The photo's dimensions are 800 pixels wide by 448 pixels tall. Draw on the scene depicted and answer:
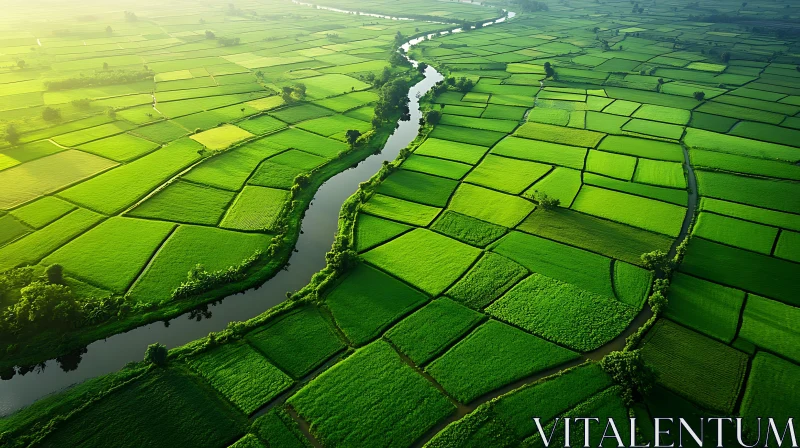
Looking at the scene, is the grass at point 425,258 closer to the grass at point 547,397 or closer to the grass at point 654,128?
the grass at point 547,397

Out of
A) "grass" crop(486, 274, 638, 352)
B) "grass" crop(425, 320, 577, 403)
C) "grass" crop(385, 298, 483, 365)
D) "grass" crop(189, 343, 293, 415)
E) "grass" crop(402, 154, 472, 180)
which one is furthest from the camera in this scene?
"grass" crop(402, 154, 472, 180)

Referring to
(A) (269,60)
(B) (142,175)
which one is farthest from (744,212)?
(A) (269,60)

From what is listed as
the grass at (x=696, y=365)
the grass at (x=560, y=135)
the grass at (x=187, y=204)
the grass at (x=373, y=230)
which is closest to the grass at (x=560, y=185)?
the grass at (x=560, y=135)

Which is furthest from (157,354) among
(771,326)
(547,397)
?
(771,326)

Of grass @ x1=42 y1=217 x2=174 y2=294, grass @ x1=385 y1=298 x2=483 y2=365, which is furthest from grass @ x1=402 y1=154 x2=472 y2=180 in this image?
grass @ x1=42 y1=217 x2=174 y2=294

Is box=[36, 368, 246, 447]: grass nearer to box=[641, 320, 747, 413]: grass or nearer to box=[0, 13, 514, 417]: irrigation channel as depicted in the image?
box=[0, 13, 514, 417]: irrigation channel

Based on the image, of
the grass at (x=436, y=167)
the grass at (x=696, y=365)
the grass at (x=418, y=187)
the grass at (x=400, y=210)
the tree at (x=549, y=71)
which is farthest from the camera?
the tree at (x=549, y=71)
